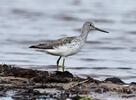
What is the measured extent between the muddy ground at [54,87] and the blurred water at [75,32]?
252 centimetres

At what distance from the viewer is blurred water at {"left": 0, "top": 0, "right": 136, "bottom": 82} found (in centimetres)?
1240

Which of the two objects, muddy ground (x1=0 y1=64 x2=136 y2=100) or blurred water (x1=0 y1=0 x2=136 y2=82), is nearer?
muddy ground (x1=0 y1=64 x2=136 y2=100)

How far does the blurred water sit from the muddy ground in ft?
8.28

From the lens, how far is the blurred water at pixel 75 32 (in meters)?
12.4

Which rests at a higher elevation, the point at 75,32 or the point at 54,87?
the point at 75,32

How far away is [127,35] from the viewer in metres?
17.6

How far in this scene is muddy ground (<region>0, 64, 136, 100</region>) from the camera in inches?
301

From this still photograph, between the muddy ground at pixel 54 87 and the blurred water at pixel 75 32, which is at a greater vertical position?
the blurred water at pixel 75 32

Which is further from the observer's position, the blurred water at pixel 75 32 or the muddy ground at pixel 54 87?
the blurred water at pixel 75 32

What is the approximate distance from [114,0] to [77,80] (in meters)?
15.9

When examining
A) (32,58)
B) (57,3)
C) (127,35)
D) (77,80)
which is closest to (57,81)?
A: (77,80)

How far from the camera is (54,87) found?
26.6 ft

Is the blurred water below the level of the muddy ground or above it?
above

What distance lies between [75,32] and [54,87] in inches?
391
